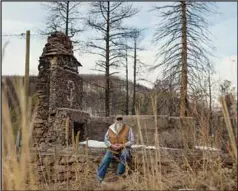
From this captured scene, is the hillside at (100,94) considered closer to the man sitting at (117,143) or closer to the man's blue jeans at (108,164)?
the man sitting at (117,143)

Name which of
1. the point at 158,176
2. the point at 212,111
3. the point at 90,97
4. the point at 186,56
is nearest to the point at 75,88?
the point at 186,56

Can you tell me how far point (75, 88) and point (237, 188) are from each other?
11275mm

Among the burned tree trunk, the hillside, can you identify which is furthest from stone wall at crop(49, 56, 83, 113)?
the hillside

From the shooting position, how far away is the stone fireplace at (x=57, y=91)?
1151cm

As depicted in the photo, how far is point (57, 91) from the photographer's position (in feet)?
42.9

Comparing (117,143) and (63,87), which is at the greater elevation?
(63,87)

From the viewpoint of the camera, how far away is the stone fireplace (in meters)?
11.5

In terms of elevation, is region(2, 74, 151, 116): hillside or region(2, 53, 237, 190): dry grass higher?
region(2, 74, 151, 116): hillside

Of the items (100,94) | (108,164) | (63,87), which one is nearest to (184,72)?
(63,87)

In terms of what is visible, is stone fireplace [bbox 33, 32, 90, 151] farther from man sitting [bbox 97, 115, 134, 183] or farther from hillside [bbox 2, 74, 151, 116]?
hillside [bbox 2, 74, 151, 116]

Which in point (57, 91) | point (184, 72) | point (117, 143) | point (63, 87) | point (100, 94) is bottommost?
point (117, 143)

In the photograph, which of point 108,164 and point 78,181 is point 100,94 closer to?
point 108,164

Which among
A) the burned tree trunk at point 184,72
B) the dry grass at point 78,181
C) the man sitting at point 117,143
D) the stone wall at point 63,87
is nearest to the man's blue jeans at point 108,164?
the man sitting at point 117,143

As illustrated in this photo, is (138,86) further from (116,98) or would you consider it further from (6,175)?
(6,175)
